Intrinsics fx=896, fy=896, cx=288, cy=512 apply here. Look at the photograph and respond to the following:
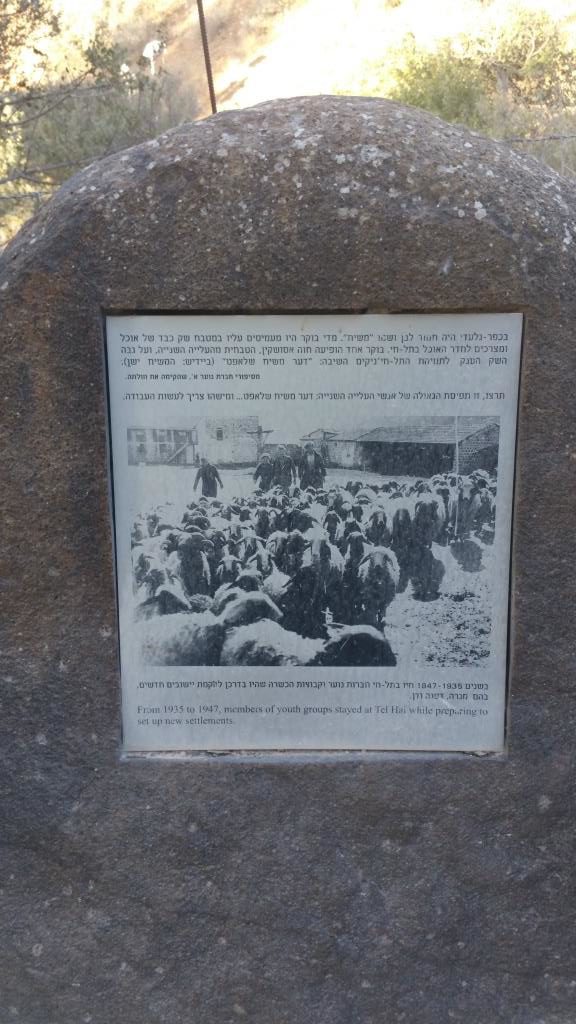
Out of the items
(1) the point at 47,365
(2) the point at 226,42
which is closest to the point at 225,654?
(1) the point at 47,365

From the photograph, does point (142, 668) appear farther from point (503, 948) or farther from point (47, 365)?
point (503, 948)

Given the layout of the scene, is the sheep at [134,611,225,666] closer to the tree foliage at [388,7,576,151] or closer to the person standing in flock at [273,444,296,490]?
the person standing in flock at [273,444,296,490]

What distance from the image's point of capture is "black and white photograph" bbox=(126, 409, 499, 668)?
1819 millimetres

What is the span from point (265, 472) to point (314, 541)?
0.18 metres

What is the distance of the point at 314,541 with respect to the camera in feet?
6.10

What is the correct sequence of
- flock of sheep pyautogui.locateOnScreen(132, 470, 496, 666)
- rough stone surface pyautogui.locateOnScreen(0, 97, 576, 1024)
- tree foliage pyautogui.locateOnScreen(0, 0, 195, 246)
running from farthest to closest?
tree foliage pyautogui.locateOnScreen(0, 0, 195, 246)
flock of sheep pyautogui.locateOnScreen(132, 470, 496, 666)
rough stone surface pyautogui.locateOnScreen(0, 97, 576, 1024)

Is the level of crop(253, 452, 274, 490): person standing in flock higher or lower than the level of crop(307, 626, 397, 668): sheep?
higher

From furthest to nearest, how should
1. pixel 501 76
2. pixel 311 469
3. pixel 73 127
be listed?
pixel 501 76, pixel 73 127, pixel 311 469

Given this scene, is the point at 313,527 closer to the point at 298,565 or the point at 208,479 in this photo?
the point at 298,565

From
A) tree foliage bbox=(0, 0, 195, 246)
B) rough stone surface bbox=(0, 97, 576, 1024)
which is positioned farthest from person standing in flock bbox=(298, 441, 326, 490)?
tree foliage bbox=(0, 0, 195, 246)

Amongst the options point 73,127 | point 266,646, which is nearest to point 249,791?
point 266,646

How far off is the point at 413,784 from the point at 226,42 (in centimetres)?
1769

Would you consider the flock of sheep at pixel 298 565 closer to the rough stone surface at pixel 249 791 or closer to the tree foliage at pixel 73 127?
the rough stone surface at pixel 249 791

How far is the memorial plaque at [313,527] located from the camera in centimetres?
178
